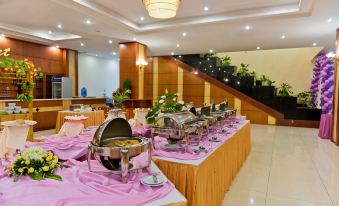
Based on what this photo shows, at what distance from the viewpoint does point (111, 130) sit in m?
1.77

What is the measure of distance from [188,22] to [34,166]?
19.1ft

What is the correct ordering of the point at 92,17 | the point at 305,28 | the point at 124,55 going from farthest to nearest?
the point at 124,55, the point at 305,28, the point at 92,17

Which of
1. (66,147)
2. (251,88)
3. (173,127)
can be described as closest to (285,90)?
(251,88)

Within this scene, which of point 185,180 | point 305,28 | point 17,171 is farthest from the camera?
point 305,28

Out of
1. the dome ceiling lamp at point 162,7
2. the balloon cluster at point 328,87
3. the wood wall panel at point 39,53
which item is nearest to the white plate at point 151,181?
the dome ceiling lamp at point 162,7

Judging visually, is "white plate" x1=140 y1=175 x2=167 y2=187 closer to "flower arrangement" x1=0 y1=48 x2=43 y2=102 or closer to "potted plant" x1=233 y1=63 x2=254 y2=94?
"flower arrangement" x1=0 y1=48 x2=43 y2=102

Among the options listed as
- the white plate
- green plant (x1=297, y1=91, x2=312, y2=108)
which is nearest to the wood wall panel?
the white plate

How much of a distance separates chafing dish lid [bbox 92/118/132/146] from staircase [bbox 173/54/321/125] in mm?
9251

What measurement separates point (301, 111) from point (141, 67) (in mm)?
6568

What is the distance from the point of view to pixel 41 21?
6766 millimetres

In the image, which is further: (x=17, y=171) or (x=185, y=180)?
(x=185, y=180)

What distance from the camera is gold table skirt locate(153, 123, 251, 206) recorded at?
2006mm

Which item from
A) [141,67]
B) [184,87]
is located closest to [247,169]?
[141,67]

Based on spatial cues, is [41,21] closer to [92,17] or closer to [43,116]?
[92,17]
